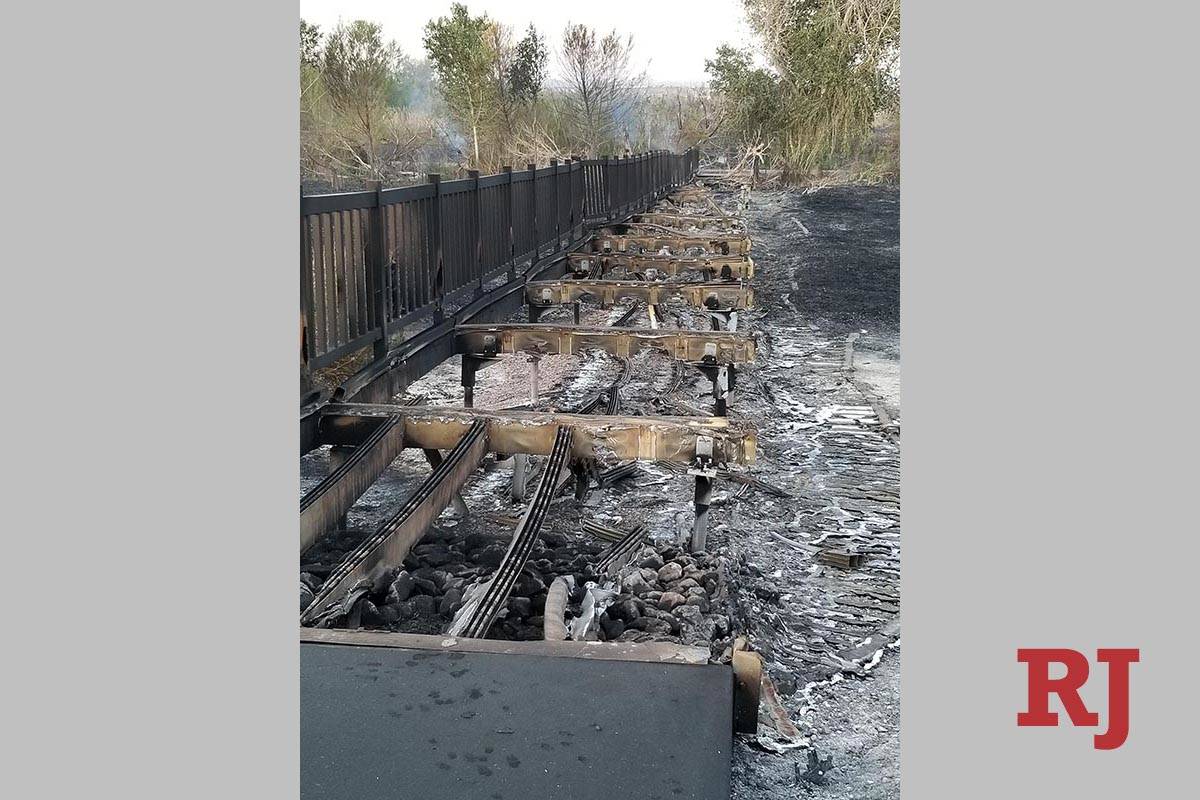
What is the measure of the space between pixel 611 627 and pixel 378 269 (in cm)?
297

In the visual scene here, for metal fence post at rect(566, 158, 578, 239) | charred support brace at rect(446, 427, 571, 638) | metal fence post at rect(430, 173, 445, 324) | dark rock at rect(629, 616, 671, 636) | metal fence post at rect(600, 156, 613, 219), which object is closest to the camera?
charred support brace at rect(446, 427, 571, 638)

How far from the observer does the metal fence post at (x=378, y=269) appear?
6.20 metres

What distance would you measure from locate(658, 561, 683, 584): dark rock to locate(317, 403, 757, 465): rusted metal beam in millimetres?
503

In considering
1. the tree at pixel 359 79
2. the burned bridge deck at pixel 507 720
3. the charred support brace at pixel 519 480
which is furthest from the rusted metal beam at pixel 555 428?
the tree at pixel 359 79

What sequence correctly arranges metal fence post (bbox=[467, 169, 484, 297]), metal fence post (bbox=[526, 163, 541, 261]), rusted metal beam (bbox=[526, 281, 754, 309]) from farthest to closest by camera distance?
metal fence post (bbox=[526, 163, 541, 261]) → rusted metal beam (bbox=[526, 281, 754, 309]) → metal fence post (bbox=[467, 169, 484, 297])

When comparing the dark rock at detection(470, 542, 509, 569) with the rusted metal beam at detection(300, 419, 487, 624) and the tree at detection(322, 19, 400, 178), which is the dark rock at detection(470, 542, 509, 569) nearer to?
the rusted metal beam at detection(300, 419, 487, 624)

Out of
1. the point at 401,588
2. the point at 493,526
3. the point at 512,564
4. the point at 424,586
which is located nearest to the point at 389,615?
the point at 401,588

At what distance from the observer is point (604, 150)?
1570 inches

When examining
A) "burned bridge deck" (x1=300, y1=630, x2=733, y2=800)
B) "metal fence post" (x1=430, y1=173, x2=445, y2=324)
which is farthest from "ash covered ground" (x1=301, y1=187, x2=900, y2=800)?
"metal fence post" (x1=430, y1=173, x2=445, y2=324)

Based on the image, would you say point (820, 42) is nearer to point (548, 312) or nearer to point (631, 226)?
point (631, 226)

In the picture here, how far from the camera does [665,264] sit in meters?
11.5

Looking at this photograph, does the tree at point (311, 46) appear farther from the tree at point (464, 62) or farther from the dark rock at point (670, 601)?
the dark rock at point (670, 601)

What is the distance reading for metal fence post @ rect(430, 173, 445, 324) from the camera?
24.6 ft

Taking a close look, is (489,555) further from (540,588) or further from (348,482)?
(348,482)
